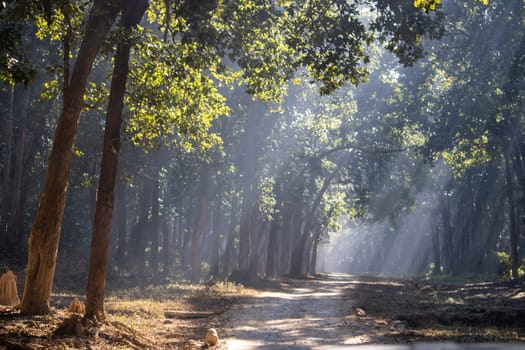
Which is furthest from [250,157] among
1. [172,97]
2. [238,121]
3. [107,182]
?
[107,182]

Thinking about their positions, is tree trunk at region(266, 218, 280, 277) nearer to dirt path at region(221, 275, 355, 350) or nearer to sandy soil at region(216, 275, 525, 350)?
dirt path at region(221, 275, 355, 350)

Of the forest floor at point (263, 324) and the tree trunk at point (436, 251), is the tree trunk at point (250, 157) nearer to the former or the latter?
the forest floor at point (263, 324)

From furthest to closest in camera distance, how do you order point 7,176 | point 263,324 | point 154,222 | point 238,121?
point 154,222 → point 238,121 → point 7,176 → point 263,324

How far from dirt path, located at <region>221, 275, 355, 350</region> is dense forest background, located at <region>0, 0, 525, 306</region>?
176 inches

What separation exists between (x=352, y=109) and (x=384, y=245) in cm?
6444

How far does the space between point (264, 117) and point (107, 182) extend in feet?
76.4

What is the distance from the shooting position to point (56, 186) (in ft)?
41.2

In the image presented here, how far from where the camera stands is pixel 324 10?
49.4ft

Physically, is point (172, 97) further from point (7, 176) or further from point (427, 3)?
point (7, 176)

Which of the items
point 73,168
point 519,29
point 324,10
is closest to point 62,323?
point 324,10

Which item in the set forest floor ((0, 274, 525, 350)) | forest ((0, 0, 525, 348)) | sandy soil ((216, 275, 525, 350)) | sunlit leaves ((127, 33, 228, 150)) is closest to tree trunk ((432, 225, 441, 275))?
forest ((0, 0, 525, 348))

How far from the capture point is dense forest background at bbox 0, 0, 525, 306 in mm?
14406

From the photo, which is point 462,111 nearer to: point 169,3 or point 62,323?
point 169,3

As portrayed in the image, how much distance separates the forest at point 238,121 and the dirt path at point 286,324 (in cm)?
312
